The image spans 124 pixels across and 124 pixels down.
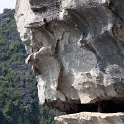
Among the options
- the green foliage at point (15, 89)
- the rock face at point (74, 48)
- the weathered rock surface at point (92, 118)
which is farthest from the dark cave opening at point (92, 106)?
the green foliage at point (15, 89)

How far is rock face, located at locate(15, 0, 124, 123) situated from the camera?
4.78m

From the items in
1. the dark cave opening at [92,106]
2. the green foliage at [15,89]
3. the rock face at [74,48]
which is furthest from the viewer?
the green foliage at [15,89]

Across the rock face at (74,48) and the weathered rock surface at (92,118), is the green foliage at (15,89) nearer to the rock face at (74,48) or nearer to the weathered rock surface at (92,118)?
the rock face at (74,48)

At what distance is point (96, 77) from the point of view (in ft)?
16.0

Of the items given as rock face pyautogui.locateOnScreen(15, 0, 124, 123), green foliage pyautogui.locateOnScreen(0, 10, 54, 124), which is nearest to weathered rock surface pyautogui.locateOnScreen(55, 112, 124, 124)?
rock face pyautogui.locateOnScreen(15, 0, 124, 123)

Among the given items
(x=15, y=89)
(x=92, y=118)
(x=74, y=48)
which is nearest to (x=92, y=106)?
(x=92, y=118)

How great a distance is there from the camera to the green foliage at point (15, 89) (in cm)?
3697

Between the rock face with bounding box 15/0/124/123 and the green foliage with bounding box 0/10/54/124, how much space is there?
94.2 ft

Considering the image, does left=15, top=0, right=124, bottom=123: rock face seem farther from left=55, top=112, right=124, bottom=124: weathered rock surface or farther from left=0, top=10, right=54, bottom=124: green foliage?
left=0, top=10, right=54, bottom=124: green foliage

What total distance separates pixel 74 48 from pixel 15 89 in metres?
36.4

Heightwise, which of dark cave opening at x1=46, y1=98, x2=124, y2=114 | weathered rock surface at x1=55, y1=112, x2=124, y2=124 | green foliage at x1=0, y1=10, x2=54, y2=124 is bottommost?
weathered rock surface at x1=55, y1=112, x2=124, y2=124

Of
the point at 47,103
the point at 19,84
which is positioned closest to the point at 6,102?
the point at 19,84

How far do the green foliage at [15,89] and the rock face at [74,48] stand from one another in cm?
2870

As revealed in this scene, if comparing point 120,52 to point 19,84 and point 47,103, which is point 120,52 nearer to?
point 47,103
